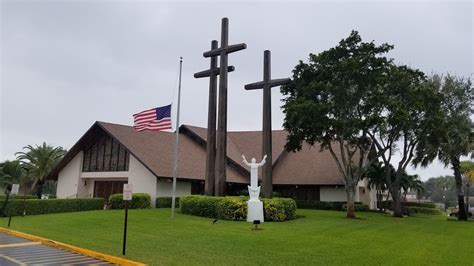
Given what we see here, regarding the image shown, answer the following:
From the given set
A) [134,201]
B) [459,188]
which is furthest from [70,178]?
[459,188]

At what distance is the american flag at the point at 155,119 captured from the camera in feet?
76.0

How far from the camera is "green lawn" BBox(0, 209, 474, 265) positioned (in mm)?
12047

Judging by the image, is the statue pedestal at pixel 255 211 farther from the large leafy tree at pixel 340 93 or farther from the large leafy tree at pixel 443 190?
the large leafy tree at pixel 443 190

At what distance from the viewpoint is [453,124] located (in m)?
31.3

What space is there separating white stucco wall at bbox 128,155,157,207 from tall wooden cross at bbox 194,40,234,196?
7.48 metres

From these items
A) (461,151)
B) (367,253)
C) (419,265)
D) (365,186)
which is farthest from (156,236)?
(365,186)

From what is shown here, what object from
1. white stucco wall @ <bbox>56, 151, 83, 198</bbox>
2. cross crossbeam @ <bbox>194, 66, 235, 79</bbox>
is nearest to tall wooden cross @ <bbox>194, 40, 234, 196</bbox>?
cross crossbeam @ <bbox>194, 66, 235, 79</bbox>

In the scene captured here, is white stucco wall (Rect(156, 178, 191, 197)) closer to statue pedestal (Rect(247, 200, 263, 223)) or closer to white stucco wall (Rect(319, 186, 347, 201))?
statue pedestal (Rect(247, 200, 263, 223))

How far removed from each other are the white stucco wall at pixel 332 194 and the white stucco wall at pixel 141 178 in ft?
53.6

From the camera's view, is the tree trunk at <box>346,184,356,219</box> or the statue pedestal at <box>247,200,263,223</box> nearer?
the statue pedestal at <box>247,200,263,223</box>

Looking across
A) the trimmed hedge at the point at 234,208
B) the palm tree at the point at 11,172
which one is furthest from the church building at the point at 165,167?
the palm tree at the point at 11,172

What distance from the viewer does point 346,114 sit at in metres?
27.0

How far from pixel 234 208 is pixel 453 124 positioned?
19.0 m

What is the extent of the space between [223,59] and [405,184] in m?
25.1
